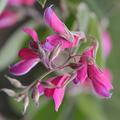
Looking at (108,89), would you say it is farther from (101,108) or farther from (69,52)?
(101,108)

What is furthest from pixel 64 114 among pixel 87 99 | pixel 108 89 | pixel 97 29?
pixel 108 89

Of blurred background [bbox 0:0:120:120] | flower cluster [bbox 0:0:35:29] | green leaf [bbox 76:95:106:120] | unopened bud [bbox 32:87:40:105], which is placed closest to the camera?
unopened bud [bbox 32:87:40:105]

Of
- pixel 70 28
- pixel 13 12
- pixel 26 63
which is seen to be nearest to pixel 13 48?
pixel 13 12

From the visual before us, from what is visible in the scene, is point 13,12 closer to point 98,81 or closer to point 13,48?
point 13,48

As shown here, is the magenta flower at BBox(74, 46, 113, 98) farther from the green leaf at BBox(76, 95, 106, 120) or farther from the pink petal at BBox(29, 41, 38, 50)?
the green leaf at BBox(76, 95, 106, 120)

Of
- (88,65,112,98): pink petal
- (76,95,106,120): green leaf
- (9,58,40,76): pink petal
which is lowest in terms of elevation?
(76,95,106,120): green leaf

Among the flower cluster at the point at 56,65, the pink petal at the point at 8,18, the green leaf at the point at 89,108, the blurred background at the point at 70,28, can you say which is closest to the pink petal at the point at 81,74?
the flower cluster at the point at 56,65

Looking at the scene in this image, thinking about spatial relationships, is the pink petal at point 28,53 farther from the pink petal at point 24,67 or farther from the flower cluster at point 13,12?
the flower cluster at point 13,12

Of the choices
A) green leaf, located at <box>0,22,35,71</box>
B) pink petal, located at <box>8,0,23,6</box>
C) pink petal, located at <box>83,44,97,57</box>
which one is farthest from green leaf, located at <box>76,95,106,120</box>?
pink petal, located at <box>83,44,97,57</box>

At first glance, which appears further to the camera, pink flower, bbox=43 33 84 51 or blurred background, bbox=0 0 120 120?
blurred background, bbox=0 0 120 120
